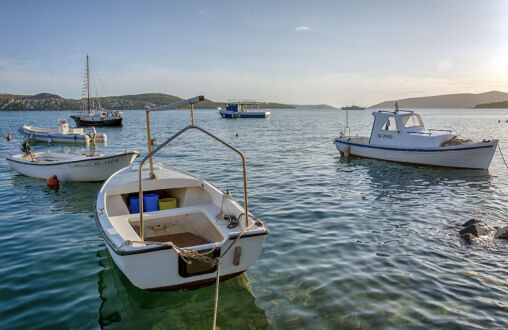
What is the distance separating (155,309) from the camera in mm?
6305

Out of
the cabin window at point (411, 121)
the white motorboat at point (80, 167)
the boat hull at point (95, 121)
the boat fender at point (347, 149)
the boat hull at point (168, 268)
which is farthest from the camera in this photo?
the boat hull at point (95, 121)

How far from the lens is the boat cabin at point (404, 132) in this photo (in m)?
20.3

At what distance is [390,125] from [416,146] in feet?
7.51

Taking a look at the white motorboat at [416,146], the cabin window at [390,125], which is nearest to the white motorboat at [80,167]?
the white motorboat at [416,146]

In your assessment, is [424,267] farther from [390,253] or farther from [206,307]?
[206,307]

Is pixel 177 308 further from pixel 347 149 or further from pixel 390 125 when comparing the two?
pixel 347 149

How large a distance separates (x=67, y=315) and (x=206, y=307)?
8.19ft

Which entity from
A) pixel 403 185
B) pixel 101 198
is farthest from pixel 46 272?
pixel 403 185

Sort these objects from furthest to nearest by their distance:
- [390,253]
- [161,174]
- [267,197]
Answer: [267,197] → [161,174] → [390,253]

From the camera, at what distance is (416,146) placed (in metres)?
20.7

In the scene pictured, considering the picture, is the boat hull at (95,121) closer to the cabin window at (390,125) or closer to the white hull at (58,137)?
the white hull at (58,137)

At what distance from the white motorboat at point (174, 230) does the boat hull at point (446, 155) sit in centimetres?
1540

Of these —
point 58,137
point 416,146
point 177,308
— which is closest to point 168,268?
point 177,308

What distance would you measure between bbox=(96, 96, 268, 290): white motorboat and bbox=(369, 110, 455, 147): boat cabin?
51.7ft
